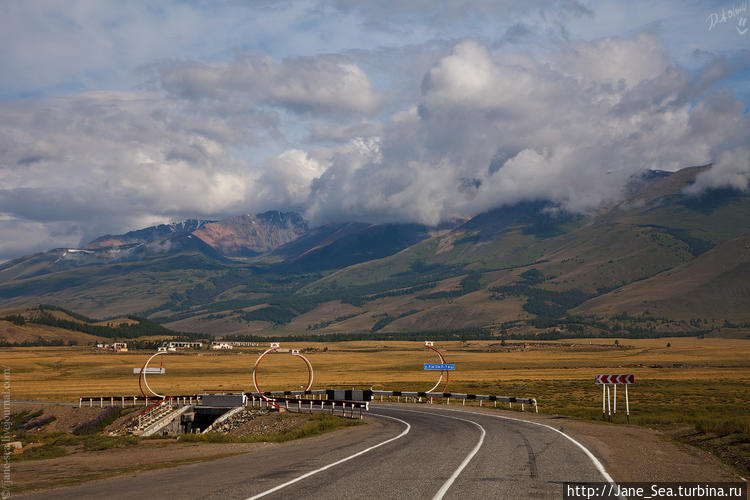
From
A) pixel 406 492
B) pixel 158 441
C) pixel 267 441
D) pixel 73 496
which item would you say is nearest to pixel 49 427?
pixel 158 441

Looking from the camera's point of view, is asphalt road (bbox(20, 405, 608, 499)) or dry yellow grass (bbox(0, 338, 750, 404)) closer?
asphalt road (bbox(20, 405, 608, 499))

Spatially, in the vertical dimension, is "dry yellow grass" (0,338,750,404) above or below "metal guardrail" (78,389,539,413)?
below

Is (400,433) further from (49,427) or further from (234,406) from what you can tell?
(49,427)

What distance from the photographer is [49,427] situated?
203ft

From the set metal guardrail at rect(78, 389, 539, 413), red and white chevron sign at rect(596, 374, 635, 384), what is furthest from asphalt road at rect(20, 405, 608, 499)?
metal guardrail at rect(78, 389, 539, 413)

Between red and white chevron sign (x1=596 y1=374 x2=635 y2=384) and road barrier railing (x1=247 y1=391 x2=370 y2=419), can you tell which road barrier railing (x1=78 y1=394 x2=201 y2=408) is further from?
red and white chevron sign (x1=596 y1=374 x2=635 y2=384)

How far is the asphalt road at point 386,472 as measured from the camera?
1759cm

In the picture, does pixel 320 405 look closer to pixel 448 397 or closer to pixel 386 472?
pixel 448 397

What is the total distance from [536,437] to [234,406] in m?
34.2

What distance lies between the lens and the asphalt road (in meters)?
17.6

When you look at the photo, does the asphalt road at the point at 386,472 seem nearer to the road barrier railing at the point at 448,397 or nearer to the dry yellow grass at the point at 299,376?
the road barrier railing at the point at 448,397

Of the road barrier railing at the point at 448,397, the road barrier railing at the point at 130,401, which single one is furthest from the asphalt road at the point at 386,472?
the road barrier railing at the point at 130,401

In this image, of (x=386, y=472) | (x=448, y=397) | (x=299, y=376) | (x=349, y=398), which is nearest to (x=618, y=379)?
(x=349, y=398)

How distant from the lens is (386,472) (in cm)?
2077
